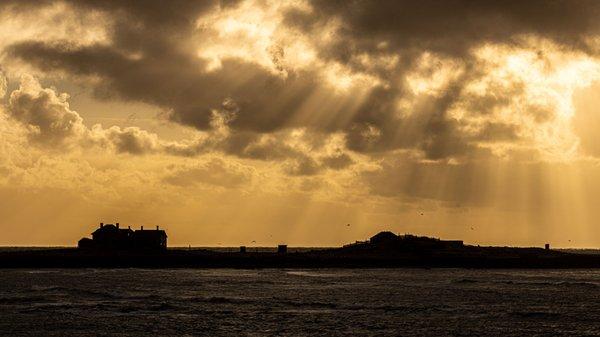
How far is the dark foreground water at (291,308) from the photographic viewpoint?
5747 cm

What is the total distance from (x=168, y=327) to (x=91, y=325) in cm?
552

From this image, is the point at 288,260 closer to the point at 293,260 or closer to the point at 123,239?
the point at 293,260

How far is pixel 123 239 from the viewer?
171m

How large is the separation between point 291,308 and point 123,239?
346 feet

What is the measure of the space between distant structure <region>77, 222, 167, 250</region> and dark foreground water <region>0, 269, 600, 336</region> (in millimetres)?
61850

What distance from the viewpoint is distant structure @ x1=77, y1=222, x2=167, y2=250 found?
170500mm

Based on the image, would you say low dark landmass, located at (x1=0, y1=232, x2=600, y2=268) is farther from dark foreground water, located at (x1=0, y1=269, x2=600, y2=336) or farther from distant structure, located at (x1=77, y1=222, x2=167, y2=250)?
dark foreground water, located at (x1=0, y1=269, x2=600, y2=336)

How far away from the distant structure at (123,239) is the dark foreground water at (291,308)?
6185 centimetres

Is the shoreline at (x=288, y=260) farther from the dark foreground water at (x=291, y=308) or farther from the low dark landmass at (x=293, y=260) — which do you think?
the dark foreground water at (x=291, y=308)

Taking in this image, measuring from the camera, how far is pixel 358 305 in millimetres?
75500

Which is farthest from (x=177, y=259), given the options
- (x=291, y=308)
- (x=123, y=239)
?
(x=291, y=308)

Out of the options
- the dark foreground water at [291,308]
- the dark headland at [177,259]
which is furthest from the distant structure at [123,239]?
the dark foreground water at [291,308]

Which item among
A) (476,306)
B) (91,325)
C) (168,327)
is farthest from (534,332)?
(91,325)

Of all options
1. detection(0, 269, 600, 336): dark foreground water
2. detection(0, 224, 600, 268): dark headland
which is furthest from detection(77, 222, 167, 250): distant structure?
detection(0, 269, 600, 336): dark foreground water
